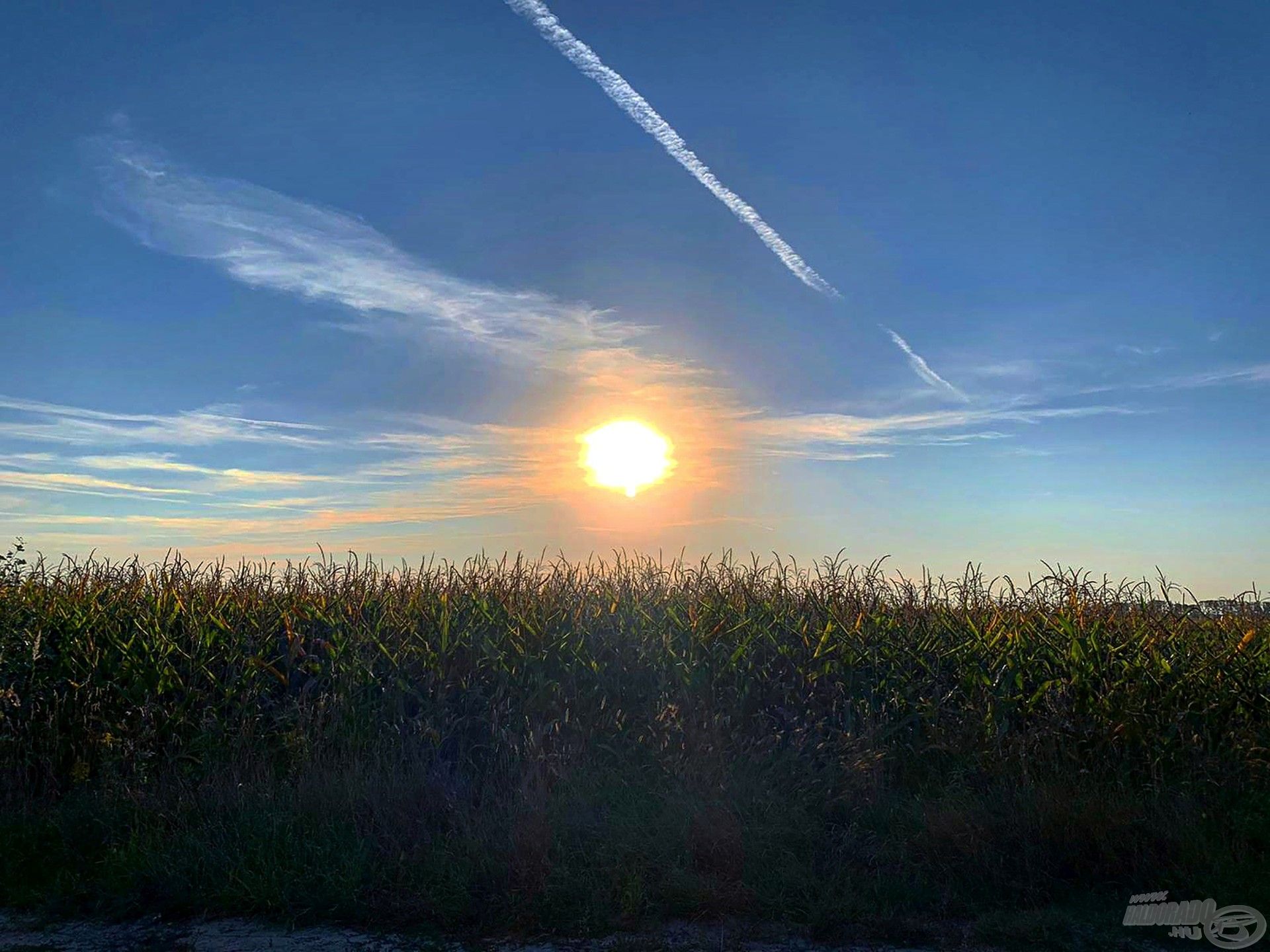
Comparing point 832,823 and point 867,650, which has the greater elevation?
point 867,650

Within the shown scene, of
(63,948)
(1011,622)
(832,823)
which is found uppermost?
(1011,622)

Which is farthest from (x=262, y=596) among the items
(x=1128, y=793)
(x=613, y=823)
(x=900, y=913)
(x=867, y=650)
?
(x=1128, y=793)

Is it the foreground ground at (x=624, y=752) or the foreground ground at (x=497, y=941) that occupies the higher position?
the foreground ground at (x=624, y=752)

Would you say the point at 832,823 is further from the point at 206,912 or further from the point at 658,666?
the point at 206,912

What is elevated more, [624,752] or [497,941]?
[624,752]

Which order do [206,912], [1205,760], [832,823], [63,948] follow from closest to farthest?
[63,948] → [206,912] → [832,823] → [1205,760]

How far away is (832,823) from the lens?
7734mm

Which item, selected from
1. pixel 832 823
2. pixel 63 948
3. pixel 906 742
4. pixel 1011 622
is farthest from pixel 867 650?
pixel 63 948

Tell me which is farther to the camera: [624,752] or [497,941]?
[624,752]

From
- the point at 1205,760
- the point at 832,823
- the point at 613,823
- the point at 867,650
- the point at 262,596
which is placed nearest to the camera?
the point at 613,823

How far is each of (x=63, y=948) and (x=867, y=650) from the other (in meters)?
7.27

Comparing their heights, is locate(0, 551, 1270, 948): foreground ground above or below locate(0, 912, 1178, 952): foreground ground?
above

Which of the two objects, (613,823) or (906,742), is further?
(906,742)

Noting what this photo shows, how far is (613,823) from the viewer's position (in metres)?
7.24
